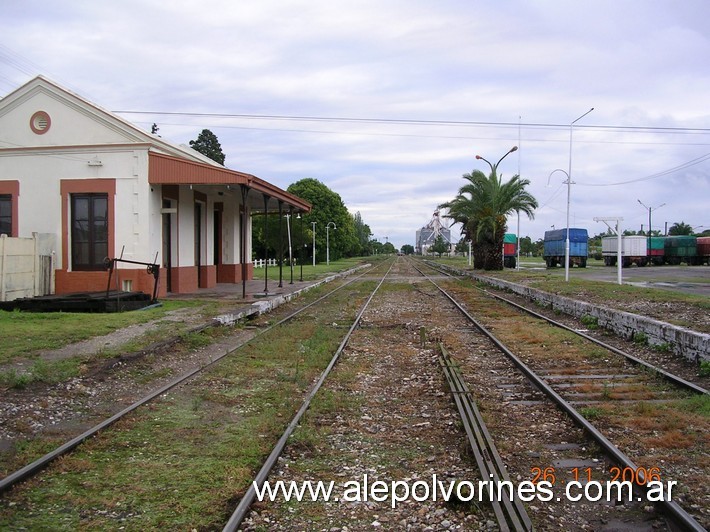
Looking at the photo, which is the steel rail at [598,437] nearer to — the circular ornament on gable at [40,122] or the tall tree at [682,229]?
the circular ornament on gable at [40,122]

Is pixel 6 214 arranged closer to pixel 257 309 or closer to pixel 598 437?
pixel 257 309

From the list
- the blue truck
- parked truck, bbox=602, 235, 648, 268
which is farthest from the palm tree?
parked truck, bbox=602, 235, 648, 268

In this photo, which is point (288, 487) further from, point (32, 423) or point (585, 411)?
point (585, 411)

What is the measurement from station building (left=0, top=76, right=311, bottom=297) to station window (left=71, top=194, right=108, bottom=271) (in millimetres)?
30

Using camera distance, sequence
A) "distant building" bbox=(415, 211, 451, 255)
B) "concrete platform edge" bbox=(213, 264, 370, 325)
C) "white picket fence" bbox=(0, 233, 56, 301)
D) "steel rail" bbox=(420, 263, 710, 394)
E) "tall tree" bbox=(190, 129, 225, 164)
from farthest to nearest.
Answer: "distant building" bbox=(415, 211, 451, 255) < "tall tree" bbox=(190, 129, 225, 164) < "white picket fence" bbox=(0, 233, 56, 301) < "concrete platform edge" bbox=(213, 264, 370, 325) < "steel rail" bbox=(420, 263, 710, 394)

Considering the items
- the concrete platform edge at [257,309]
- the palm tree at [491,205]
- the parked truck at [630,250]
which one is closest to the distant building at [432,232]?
the parked truck at [630,250]

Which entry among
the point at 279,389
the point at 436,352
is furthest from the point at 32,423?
the point at 436,352

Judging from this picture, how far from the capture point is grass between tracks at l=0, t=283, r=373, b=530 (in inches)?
171

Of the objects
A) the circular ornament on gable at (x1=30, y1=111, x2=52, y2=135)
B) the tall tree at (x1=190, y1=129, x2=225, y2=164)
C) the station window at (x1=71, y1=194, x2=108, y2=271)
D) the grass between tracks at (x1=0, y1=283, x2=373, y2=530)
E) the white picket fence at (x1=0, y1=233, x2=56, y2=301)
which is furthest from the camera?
the tall tree at (x1=190, y1=129, x2=225, y2=164)

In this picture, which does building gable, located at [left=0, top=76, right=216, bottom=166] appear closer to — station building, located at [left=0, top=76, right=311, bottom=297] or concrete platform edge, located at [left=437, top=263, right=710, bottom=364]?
station building, located at [left=0, top=76, right=311, bottom=297]

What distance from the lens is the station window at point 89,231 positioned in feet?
60.1

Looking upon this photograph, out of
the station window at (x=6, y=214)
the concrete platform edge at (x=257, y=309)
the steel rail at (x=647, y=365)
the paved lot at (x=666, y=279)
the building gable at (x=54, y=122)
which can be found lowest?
the steel rail at (x=647, y=365)

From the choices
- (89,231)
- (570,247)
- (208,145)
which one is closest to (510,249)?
(570,247)

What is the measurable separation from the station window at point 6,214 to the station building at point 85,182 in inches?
1.2
